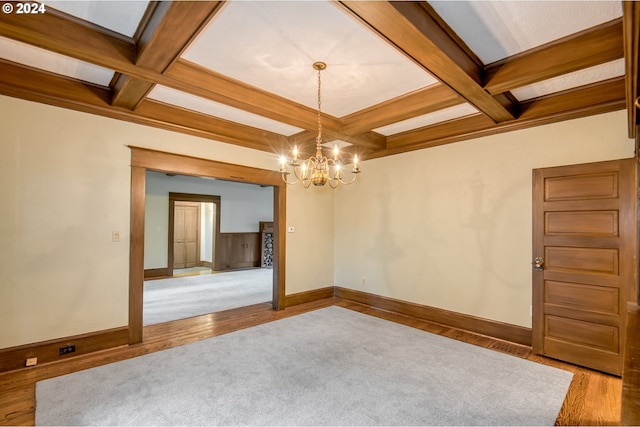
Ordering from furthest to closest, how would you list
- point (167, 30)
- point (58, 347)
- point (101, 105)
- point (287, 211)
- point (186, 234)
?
1. point (186, 234)
2. point (287, 211)
3. point (101, 105)
4. point (58, 347)
5. point (167, 30)

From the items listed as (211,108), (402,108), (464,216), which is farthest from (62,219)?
(464,216)

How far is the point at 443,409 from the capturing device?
7.57 feet

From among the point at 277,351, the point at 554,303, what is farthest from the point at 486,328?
the point at 277,351

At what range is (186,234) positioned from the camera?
962 centimetres

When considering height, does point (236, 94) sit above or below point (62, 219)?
above

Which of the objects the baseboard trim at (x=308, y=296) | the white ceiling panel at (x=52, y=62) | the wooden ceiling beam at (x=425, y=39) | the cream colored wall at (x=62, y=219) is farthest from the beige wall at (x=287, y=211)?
the wooden ceiling beam at (x=425, y=39)

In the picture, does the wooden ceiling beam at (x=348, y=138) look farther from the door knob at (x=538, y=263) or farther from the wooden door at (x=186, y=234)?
the wooden door at (x=186, y=234)

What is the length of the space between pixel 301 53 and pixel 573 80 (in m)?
2.71

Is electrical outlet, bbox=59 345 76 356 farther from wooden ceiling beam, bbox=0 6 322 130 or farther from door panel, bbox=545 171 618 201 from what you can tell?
door panel, bbox=545 171 618 201

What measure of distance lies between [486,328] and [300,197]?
3.45 meters

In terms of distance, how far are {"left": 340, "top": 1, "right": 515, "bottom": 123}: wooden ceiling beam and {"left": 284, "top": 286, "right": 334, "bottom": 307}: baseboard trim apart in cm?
398

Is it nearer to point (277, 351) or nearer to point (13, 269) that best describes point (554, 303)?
point (277, 351)

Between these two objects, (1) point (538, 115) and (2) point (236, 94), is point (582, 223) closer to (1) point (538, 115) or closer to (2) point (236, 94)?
(1) point (538, 115)

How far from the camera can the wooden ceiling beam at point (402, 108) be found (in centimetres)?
311
